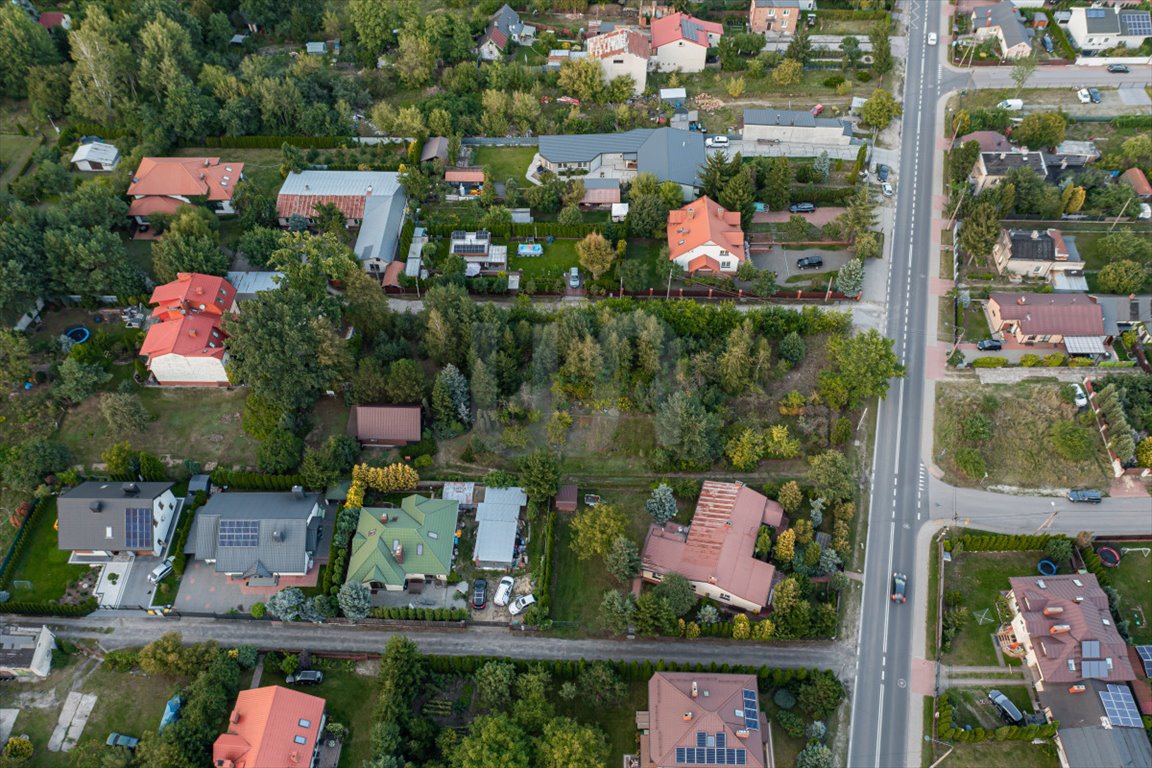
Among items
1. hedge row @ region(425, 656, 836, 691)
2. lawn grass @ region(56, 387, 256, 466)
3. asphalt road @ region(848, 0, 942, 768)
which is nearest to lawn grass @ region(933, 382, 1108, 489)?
→ asphalt road @ region(848, 0, 942, 768)

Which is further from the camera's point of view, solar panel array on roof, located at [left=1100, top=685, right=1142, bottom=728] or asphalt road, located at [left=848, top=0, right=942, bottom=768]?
asphalt road, located at [left=848, top=0, right=942, bottom=768]

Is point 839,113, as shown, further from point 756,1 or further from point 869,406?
point 869,406

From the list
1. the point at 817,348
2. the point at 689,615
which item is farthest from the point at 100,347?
the point at 817,348

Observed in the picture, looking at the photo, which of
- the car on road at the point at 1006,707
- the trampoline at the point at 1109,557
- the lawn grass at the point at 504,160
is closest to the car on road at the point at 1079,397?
the trampoline at the point at 1109,557

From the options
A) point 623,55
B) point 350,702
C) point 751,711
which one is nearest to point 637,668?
point 751,711

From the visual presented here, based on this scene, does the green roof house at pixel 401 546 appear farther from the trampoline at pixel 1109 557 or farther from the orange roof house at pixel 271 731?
the trampoline at pixel 1109 557

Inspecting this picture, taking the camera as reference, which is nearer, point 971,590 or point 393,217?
point 971,590

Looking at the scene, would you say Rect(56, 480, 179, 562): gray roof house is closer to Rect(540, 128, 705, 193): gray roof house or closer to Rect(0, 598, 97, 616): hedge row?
Rect(0, 598, 97, 616): hedge row

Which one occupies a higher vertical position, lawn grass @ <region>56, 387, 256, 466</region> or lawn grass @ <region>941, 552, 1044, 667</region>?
lawn grass @ <region>941, 552, 1044, 667</region>
